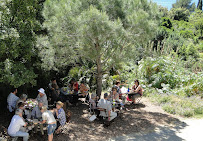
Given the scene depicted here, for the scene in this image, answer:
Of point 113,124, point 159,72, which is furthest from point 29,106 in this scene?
point 159,72

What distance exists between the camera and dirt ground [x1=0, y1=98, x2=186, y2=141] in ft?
17.9

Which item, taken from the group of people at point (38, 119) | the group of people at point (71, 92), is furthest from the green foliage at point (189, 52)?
the group of people at point (38, 119)

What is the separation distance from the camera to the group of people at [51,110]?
4.69 metres

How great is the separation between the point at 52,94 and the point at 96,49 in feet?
8.61

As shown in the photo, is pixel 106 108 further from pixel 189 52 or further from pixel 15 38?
pixel 189 52

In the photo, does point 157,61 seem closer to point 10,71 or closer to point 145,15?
point 145,15

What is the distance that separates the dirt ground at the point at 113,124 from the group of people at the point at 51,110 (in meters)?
0.31

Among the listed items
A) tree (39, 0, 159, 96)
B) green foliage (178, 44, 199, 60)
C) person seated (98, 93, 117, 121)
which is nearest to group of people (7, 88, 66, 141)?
person seated (98, 93, 117, 121)

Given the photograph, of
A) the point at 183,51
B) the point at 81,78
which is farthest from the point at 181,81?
the point at 183,51

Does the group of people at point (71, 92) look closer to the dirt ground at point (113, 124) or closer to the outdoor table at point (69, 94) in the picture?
the outdoor table at point (69, 94)

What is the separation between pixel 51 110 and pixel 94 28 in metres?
3.11

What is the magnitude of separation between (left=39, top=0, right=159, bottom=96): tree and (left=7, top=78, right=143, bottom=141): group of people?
4.16ft

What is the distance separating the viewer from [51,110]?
21.6 ft

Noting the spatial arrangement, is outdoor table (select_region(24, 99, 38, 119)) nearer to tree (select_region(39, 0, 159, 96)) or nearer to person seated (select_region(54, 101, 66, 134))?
person seated (select_region(54, 101, 66, 134))
